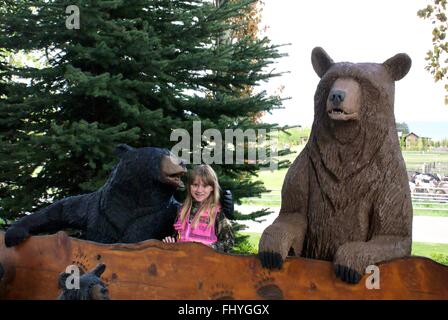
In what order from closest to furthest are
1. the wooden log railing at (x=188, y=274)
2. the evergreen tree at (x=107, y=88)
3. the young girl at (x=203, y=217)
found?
the wooden log railing at (x=188, y=274) < the young girl at (x=203, y=217) < the evergreen tree at (x=107, y=88)

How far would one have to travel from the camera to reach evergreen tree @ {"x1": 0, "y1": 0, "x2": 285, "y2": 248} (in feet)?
16.5

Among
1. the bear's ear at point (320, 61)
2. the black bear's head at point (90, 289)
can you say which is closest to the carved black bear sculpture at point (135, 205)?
the black bear's head at point (90, 289)

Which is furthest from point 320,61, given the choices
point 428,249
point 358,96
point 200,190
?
point 428,249

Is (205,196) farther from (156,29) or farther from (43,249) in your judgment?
(156,29)

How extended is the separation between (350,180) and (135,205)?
4.03 feet

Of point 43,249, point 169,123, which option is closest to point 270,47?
point 169,123

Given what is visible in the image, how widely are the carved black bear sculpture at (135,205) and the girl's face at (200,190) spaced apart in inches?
3.7

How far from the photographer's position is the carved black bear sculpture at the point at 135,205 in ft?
9.50

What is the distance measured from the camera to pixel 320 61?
2514 mm

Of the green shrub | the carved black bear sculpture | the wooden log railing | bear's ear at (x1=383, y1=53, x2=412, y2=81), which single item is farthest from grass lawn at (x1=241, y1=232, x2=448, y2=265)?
the wooden log railing

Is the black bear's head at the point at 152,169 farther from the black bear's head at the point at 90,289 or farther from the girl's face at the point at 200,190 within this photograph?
the black bear's head at the point at 90,289

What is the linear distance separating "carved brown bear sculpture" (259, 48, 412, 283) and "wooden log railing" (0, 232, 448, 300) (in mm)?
82

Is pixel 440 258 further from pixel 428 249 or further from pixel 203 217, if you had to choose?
pixel 203 217

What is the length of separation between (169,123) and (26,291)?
2867 mm
